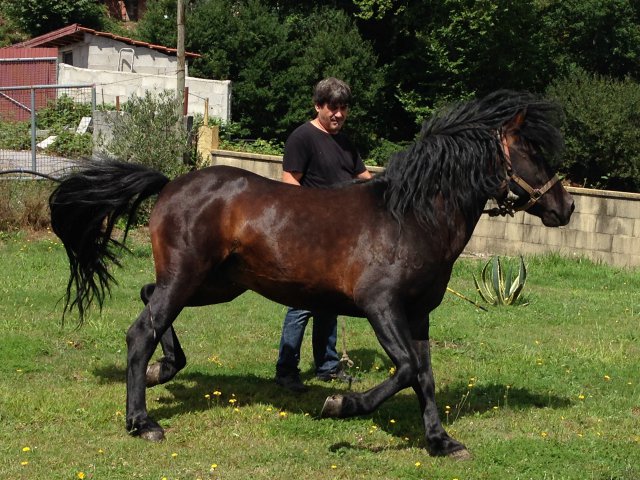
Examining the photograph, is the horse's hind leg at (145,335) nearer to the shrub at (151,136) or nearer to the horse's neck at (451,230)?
the horse's neck at (451,230)

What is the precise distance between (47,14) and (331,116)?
131ft

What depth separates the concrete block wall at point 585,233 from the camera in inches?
706

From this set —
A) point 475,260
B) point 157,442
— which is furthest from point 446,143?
point 475,260

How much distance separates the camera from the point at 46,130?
22375 mm

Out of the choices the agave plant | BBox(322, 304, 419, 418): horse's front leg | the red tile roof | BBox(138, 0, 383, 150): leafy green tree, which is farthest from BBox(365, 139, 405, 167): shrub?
BBox(322, 304, 419, 418): horse's front leg

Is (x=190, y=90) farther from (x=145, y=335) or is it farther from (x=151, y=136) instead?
(x=145, y=335)

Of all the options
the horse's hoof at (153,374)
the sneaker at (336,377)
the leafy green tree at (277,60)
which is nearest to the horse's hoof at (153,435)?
the horse's hoof at (153,374)

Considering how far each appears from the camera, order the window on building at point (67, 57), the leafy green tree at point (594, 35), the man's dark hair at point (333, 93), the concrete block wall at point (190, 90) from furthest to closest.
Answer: the window on building at point (67, 57)
the leafy green tree at point (594, 35)
the concrete block wall at point (190, 90)
the man's dark hair at point (333, 93)

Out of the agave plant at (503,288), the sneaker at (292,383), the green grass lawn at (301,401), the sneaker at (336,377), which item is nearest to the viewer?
the green grass lawn at (301,401)

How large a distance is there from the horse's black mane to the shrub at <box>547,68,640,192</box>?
20833mm

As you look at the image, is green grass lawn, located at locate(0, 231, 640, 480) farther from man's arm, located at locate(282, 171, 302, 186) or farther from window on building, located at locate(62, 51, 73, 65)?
window on building, located at locate(62, 51, 73, 65)

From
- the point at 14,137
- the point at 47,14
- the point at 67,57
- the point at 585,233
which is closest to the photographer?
the point at 585,233

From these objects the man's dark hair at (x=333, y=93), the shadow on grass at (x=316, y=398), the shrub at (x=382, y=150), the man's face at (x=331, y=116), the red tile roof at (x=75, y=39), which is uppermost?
the red tile roof at (x=75, y=39)

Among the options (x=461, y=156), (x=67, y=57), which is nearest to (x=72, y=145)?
(x=461, y=156)
